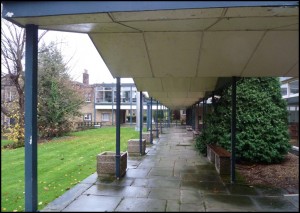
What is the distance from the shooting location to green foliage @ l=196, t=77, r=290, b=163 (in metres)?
10.2

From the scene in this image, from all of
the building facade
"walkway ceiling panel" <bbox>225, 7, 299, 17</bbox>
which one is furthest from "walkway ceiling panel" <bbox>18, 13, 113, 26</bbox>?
the building facade

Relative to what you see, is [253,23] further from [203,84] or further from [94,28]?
[203,84]

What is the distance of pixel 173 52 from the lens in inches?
253

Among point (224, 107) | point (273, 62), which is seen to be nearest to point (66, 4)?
point (273, 62)

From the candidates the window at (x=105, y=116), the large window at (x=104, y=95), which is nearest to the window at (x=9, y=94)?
the large window at (x=104, y=95)

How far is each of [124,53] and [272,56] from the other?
109 inches

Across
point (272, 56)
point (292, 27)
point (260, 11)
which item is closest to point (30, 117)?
point (260, 11)

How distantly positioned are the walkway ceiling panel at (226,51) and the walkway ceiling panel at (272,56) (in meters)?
0.13

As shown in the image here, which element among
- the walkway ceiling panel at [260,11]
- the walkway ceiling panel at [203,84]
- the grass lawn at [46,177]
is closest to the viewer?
the walkway ceiling panel at [260,11]

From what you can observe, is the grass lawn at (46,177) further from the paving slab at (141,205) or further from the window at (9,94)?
the paving slab at (141,205)

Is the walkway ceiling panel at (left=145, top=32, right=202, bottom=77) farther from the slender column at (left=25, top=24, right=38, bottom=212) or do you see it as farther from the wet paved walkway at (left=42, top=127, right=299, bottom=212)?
the wet paved walkway at (left=42, top=127, right=299, bottom=212)

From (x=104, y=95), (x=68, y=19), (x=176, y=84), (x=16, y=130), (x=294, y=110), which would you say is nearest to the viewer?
(x=294, y=110)

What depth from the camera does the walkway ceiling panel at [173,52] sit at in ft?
19.1

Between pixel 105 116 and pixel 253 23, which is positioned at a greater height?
pixel 253 23
